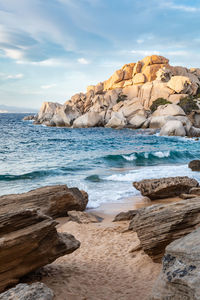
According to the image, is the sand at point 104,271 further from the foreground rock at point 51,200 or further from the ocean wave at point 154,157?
the ocean wave at point 154,157

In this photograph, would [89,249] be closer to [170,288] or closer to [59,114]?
[170,288]

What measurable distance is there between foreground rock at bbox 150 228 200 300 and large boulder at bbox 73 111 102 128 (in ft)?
194

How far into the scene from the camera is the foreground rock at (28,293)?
11.9ft

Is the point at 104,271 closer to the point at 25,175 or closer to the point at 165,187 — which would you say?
the point at 165,187

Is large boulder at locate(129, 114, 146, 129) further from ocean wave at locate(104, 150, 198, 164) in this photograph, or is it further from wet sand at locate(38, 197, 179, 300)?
wet sand at locate(38, 197, 179, 300)

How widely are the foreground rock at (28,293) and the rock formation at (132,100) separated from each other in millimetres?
40956

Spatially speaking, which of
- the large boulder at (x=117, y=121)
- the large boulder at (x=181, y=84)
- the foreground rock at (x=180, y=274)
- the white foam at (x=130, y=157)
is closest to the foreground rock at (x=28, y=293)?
the foreground rock at (x=180, y=274)

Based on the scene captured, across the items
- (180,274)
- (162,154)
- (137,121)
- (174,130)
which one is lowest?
(162,154)

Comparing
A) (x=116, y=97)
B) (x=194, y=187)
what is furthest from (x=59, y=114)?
(x=194, y=187)

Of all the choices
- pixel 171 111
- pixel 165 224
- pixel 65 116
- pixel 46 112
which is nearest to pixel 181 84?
pixel 171 111

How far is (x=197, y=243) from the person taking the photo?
3.45 metres

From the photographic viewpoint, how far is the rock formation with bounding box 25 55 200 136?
57188mm

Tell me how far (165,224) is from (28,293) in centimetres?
275

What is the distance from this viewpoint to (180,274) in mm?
3098
